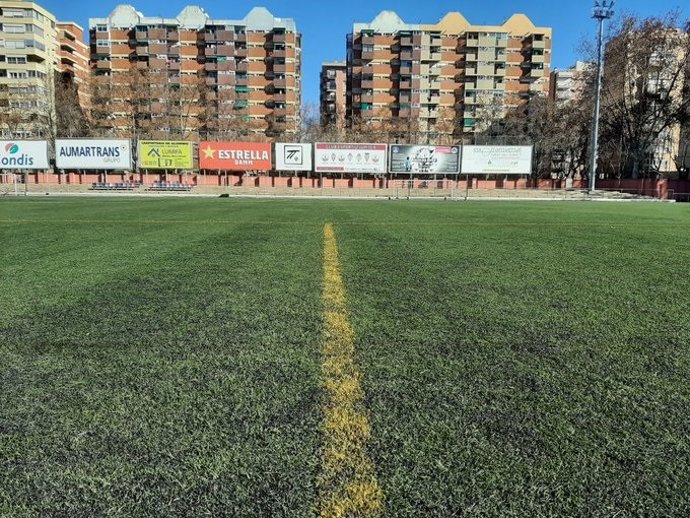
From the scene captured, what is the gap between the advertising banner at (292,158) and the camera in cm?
4778

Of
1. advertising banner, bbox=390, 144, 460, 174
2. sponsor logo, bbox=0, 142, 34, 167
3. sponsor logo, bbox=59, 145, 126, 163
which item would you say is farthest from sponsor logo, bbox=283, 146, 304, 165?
sponsor logo, bbox=0, 142, 34, 167

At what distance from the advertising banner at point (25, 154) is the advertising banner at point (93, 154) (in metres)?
1.48

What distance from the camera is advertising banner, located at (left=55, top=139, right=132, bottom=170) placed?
4581cm

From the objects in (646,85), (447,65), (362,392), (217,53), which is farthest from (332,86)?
(362,392)

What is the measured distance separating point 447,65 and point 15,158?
82.7 m

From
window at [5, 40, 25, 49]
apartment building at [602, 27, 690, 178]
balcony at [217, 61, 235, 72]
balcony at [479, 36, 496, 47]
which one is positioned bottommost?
apartment building at [602, 27, 690, 178]

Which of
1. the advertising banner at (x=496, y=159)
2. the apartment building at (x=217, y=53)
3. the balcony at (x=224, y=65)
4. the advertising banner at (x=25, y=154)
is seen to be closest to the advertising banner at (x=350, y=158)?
the advertising banner at (x=496, y=159)

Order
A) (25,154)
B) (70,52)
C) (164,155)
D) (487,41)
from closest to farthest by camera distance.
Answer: (25,154)
(164,155)
(487,41)
(70,52)

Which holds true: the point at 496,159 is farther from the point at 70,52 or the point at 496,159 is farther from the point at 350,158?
the point at 70,52

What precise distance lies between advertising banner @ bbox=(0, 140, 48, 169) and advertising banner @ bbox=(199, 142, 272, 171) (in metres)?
13.0

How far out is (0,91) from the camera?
77.1 metres

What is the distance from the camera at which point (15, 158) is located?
44.4m

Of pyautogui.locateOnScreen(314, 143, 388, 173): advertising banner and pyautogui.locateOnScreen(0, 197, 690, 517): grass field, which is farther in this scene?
pyautogui.locateOnScreen(314, 143, 388, 173): advertising banner

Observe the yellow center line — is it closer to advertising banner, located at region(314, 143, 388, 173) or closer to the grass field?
the grass field
